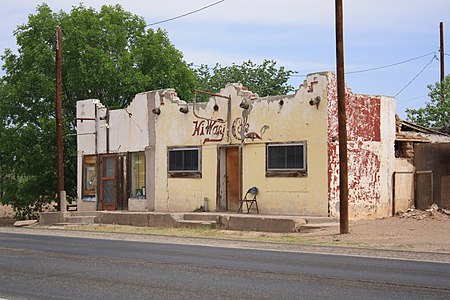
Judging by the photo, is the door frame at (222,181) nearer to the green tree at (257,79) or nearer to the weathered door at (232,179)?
the weathered door at (232,179)

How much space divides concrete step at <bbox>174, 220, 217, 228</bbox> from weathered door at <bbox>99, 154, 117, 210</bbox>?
6.12 metres

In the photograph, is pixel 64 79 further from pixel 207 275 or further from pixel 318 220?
pixel 207 275

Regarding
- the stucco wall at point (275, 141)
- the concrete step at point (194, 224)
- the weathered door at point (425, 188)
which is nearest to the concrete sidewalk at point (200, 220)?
the concrete step at point (194, 224)

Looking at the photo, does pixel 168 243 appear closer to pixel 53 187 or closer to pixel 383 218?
pixel 383 218

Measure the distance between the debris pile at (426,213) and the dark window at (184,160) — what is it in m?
7.81

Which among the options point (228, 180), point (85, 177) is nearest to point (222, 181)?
point (228, 180)

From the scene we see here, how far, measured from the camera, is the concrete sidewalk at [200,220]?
79.1ft

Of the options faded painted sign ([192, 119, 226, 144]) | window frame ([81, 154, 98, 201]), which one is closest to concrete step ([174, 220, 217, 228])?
faded painted sign ([192, 119, 226, 144])

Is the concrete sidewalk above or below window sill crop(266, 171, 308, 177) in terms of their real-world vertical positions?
below

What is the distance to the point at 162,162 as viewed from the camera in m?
30.6

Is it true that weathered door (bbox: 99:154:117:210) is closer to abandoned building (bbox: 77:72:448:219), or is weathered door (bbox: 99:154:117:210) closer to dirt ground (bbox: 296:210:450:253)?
abandoned building (bbox: 77:72:448:219)

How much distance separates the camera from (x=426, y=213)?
2686 cm

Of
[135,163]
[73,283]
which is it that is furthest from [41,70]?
[73,283]

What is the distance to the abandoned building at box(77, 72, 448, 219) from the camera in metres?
25.5
